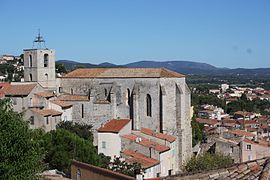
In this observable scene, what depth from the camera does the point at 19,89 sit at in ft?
135

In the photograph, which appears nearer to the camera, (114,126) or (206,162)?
(206,162)

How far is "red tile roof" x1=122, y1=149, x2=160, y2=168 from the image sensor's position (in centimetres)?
3212

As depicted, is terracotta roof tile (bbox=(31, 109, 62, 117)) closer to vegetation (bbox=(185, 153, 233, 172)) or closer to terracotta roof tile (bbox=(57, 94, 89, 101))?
terracotta roof tile (bbox=(57, 94, 89, 101))

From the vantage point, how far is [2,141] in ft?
56.1

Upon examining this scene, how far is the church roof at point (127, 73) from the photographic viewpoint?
140ft

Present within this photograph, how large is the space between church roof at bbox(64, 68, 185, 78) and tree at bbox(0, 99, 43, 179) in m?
24.6

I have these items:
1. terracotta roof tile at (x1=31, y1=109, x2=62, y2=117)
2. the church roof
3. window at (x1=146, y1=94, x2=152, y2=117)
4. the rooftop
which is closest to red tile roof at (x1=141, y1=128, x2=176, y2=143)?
window at (x1=146, y1=94, x2=152, y2=117)

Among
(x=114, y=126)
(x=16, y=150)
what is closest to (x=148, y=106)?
(x=114, y=126)

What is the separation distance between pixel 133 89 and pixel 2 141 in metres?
26.0

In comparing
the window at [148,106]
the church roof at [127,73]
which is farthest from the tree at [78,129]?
the church roof at [127,73]

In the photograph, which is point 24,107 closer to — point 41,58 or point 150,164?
point 41,58

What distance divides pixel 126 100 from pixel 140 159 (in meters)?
11.0

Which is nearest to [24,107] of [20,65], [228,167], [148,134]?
[148,134]

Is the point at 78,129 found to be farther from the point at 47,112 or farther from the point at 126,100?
the point at 126,100
